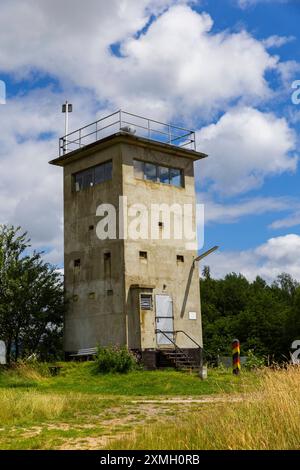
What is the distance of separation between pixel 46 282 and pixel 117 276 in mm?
4699

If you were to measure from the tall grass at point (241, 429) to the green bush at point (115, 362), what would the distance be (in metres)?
15.2

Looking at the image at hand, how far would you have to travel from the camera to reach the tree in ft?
101

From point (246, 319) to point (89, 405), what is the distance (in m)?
45.3

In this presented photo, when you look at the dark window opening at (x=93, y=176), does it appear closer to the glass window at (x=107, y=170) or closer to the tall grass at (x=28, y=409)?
the glass window at (x=107, y=170)

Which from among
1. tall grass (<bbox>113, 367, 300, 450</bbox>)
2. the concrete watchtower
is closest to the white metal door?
the concrete watchtower

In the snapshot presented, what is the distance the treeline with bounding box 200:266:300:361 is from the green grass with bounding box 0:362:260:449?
28475mm

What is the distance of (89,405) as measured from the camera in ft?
49.7

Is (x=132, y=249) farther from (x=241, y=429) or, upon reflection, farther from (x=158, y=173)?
(x=241, y=429)

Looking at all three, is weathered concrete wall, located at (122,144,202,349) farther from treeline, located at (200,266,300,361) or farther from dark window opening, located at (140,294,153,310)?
treeline, located at (200,266,300,361)

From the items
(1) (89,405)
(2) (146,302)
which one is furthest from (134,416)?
(2) (146,302)

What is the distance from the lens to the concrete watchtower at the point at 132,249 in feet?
94.4

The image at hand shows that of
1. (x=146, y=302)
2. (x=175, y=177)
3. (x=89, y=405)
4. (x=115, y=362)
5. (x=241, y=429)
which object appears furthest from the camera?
(x=175, y=177)

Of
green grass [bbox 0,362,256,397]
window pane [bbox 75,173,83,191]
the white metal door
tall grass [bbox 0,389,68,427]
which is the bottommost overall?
green grass [bbox 0,362,256,397]

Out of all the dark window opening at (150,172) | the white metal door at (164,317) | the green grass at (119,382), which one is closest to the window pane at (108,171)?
the dark window opening at (150,172)
